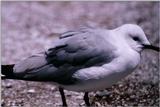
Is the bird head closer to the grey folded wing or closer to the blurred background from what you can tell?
the grey folded wing

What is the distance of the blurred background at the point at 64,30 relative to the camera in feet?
12.7

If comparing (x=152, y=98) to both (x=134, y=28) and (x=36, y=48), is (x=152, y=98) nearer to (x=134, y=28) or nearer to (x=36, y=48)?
(x=134, y=28)

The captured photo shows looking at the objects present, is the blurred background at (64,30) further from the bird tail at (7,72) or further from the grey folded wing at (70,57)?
the bird tail at (7,72)

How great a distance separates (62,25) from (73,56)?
9.41 feet

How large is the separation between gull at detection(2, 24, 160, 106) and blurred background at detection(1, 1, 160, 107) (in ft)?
0.79

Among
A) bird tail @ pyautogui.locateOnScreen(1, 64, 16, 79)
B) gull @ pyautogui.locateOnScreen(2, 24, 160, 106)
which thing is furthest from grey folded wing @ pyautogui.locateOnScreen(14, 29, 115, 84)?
bird tail @ pyautogui.locateOnScreen(1, 64, 16, 79)

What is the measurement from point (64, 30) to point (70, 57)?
8.64ft

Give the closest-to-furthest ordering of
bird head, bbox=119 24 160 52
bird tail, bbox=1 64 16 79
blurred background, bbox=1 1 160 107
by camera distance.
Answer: bird head, bbox=119 24 160 52 → bird tail, bbox=1 64 16 79 → blurred background, bbox=1 1 160 107

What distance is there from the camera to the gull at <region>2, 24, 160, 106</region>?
9.87 feet

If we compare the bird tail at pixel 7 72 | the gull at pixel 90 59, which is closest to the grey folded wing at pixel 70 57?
the gull at pixel 90 59

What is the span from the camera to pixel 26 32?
224 inches

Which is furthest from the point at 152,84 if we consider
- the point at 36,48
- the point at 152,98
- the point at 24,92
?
the point at 36,48

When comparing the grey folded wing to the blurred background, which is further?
the blurred background

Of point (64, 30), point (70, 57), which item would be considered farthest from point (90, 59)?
point (64, 30)
